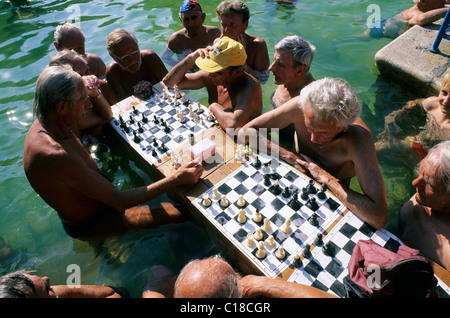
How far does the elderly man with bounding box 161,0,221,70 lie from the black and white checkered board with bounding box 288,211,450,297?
5017 mm

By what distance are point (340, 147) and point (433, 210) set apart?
112 cm

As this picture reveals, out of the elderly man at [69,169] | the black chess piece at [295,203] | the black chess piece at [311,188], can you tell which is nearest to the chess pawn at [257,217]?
the black chess piece at [295,203]

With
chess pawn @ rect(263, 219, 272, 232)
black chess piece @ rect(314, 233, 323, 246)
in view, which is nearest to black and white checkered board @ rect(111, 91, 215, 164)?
chess pawn @ rect(263, 219, 272, 232)

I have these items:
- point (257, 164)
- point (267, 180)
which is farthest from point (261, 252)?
point (257, 164)

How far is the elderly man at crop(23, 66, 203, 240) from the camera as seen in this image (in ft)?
9.55

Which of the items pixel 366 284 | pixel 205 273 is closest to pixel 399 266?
pixel 366 284

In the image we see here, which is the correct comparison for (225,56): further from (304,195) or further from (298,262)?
(298,262)

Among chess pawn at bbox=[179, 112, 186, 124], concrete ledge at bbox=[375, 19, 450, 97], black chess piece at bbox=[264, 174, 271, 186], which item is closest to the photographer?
black chess piece at bbox=[264, 174, 271, 186]

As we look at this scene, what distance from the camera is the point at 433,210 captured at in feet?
9.58

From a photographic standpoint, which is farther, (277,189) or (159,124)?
(159,124)

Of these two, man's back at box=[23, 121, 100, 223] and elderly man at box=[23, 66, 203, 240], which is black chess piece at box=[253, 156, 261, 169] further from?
man's back at box=[23, 121, 100, 223]

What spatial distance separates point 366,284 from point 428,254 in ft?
4.09

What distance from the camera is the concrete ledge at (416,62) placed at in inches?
212
